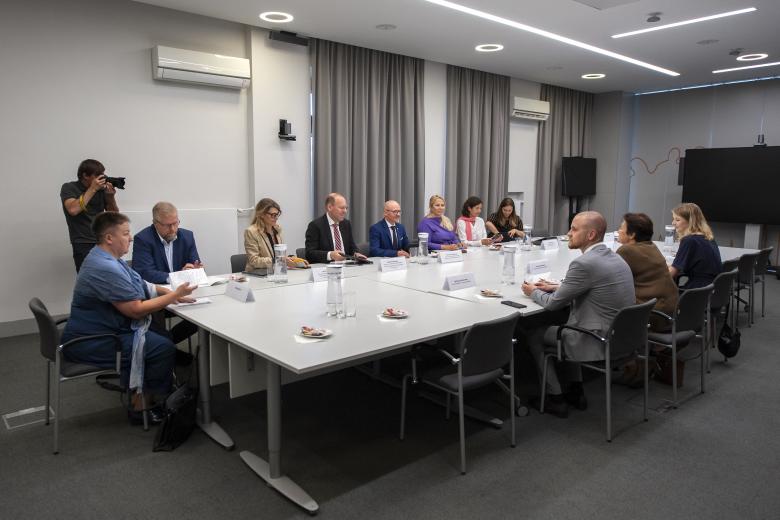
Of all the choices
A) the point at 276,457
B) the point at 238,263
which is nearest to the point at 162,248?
the point at 238,263

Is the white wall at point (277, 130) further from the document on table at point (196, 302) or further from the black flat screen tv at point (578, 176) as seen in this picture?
the black flat screen tv at point (578, 176)

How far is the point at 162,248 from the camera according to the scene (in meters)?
3.70

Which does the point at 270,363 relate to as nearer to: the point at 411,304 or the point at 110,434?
the point at 411,304

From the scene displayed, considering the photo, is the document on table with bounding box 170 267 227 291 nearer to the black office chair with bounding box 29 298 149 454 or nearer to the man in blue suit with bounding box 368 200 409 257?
the black office chair with bounding box 29 298 149 454

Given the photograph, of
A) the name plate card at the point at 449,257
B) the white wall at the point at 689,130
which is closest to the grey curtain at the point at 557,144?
the white wall at the point at 689,130

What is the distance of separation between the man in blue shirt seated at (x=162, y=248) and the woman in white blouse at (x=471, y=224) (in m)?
3.15

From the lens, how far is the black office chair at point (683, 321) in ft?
11.3

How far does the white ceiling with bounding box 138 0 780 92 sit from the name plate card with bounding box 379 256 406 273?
2304 millimetres

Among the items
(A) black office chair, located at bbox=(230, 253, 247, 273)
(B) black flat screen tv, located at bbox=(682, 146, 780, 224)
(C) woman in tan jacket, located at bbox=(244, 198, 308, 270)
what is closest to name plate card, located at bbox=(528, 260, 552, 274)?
(C) woman in tan jacket, located at bbox=(244, 198, 308, 270)

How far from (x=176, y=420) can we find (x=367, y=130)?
15.0 ft

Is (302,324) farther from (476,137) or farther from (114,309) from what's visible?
(476,137)

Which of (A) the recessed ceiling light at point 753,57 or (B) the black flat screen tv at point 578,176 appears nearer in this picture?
(A) the recessed ceiling light at point 753,57

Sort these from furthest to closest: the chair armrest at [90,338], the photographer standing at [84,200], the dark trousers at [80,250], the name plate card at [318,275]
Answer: the dark trousers at [80,250], the photographer standing at [84,200], the name plate card at [318,275], the chair armrest at [90,338]

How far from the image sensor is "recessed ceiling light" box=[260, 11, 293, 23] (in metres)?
5.13
